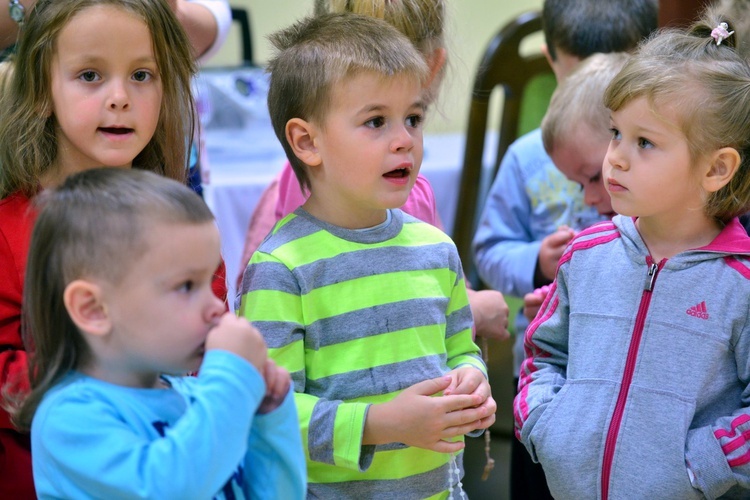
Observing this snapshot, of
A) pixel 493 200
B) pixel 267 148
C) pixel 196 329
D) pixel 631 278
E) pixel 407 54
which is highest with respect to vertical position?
pixel 407 54

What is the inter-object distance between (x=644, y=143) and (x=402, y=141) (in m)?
0.39

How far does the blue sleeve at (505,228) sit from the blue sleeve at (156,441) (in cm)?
117

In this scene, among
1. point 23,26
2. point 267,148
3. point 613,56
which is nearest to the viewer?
point 23,26

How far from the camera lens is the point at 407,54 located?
1.54 metres

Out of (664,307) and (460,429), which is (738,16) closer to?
(664,307)

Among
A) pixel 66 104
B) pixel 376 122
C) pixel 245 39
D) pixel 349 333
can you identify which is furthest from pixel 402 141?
pixel 245 39

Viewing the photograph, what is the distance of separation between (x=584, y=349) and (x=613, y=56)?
30.2 inches

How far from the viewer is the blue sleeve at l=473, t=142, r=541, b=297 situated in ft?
7.16

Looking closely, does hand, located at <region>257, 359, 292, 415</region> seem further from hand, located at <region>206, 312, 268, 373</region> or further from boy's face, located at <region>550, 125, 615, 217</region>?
boy's face, located at <region>550, 125, 615, 217</region>

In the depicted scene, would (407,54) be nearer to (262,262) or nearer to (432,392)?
(262,262)

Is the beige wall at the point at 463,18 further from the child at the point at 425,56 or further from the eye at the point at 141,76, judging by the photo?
the eye at the point at 141,76

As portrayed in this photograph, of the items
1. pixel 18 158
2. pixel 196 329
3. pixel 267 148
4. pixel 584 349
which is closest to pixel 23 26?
pixel 18 158

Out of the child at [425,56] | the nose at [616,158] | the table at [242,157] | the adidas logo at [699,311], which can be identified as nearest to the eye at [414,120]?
the child at [425,56]

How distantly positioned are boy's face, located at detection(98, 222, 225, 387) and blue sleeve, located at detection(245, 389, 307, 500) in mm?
117
